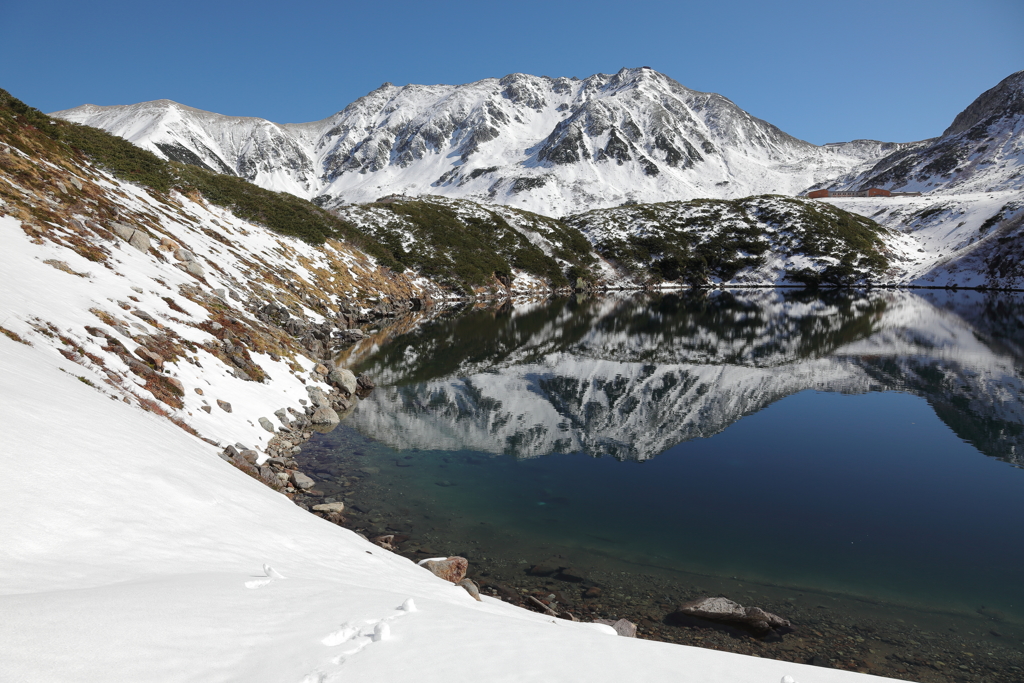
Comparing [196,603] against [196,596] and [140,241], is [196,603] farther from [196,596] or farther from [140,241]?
[140,241]

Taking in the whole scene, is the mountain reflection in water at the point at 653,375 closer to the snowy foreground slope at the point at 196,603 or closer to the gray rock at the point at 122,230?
the snowy foreground slope at the point at 196,603

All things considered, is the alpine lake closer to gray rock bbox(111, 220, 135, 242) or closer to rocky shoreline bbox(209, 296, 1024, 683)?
rocky shoreline bbox(209, 296, 1024, 683)

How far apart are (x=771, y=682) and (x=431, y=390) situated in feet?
78.2

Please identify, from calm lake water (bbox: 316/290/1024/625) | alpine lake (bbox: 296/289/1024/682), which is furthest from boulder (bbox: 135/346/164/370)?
calm lake water (bbox: 316/290/1024/625)

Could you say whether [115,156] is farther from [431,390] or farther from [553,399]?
[553,399]

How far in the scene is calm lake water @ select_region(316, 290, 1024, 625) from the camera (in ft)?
39.6

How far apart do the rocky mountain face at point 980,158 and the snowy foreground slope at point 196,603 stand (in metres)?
211

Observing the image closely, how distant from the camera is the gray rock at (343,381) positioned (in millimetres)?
24703

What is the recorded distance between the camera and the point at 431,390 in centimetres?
2753

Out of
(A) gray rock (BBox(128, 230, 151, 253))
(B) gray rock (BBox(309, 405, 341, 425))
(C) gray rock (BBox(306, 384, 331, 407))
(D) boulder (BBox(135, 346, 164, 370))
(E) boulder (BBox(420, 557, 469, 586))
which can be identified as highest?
(A) gray rock (BBox(128, 230, 151, 253))

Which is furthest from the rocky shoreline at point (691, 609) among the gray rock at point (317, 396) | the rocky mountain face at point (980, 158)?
the rocky mountain face at point (980, 158)

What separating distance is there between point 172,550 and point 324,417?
585 inches

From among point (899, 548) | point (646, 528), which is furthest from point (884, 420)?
point (646, 528)

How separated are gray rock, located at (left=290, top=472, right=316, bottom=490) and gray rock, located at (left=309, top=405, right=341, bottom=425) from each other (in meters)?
5.69
